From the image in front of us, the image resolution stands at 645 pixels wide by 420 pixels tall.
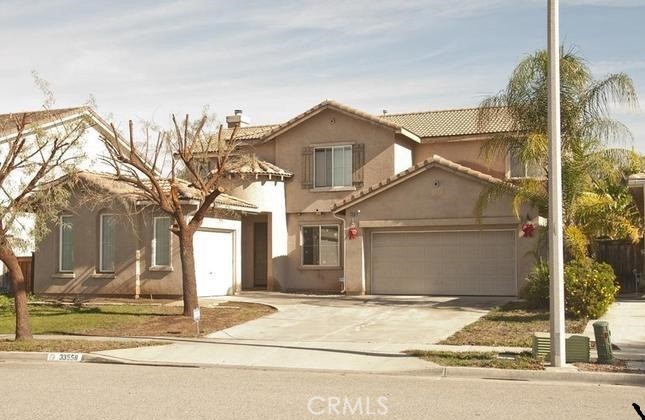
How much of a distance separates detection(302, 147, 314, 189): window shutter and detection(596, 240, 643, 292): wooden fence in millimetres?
9770

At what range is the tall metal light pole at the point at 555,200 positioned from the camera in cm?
1240

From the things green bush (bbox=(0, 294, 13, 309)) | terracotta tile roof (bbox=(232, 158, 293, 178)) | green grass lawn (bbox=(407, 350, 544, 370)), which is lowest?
green grass lawn (bbox=(407, 350, 544, 370))

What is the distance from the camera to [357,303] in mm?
23031

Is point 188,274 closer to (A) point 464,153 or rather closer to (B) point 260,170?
(B) point 260,170

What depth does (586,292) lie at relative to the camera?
1823cm

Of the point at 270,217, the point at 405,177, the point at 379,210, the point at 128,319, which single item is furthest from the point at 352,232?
the point at 128,319

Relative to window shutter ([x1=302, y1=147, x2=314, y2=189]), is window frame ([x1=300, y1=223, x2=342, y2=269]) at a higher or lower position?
lower

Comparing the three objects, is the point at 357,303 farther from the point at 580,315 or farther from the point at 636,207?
the point at 636,207

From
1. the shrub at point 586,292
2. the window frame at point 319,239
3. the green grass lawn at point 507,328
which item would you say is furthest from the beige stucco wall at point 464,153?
the shrub at point 586,292

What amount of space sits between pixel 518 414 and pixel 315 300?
15083mm

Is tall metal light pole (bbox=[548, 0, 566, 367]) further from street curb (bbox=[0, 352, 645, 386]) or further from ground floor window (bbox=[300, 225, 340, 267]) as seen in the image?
ground floor window (bbox=[300, 225, 340, 267])

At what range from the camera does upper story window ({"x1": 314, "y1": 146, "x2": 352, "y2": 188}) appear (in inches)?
1100

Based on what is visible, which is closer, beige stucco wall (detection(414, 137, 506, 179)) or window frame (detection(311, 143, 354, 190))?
beige stucco wall (detection(414, 137, 506, 179))

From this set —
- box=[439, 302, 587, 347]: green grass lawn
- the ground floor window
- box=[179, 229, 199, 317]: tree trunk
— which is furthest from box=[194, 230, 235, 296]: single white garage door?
box=[439, 302, 587, 347]: green grass lawn
